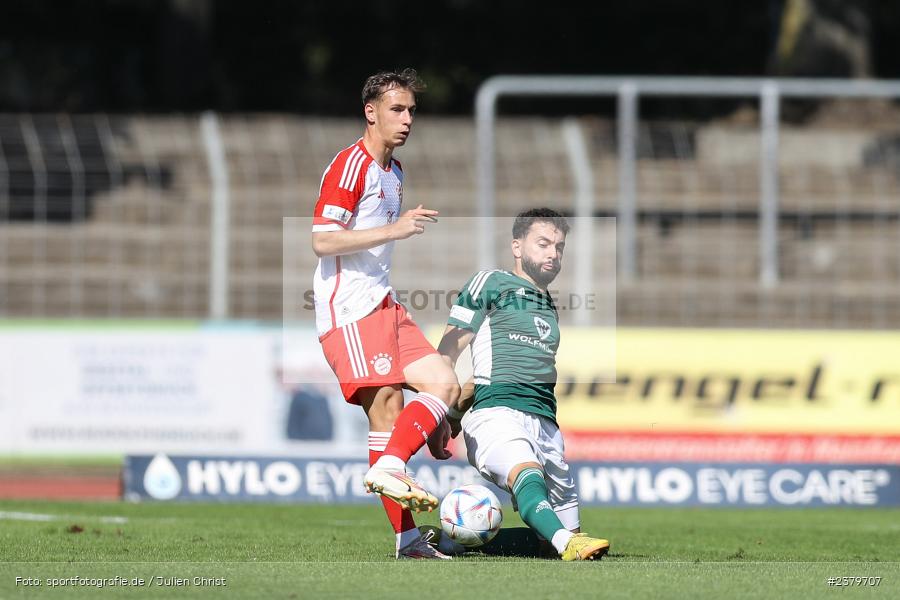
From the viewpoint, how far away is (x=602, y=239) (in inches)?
591

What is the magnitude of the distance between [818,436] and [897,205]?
381cm

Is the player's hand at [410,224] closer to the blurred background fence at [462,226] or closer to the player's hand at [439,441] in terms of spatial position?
the player's hand at [439,441]

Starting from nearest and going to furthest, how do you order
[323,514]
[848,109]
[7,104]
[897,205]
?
1. [323,514]
2. [897,205]
3. [848,109]
4. [7,104]

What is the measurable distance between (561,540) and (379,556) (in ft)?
3.26

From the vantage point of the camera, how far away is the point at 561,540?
6605mm

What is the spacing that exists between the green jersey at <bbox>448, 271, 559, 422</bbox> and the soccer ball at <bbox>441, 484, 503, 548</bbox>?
0.49m

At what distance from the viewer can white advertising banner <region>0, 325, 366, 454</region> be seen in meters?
13.4

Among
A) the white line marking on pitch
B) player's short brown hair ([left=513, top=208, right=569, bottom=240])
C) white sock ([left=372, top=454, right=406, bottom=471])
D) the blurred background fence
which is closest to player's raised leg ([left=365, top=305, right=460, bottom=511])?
white sock ([left=372, top=454, right=406, bottom=471])

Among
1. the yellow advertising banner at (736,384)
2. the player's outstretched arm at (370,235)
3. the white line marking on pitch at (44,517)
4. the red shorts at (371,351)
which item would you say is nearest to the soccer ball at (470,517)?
the red shorts at (371,351)

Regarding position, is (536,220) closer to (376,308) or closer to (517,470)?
(376,308)

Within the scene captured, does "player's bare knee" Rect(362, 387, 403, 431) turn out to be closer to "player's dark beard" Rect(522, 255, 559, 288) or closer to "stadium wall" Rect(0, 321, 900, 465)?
"player's dark beard" Rect(522, 255, 559, 288)

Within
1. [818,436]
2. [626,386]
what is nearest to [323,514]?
[626,386]

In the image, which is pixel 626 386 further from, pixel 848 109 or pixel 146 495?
pixel 848 109

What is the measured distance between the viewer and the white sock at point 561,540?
6594 millimetres
